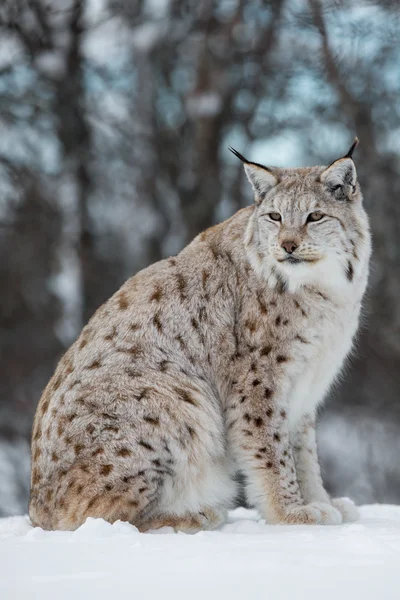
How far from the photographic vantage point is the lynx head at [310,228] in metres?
4.59

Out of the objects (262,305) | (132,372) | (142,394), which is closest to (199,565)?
(142,394)

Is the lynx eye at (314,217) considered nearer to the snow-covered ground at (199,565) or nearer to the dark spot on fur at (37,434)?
the snow-covered ground at (199,565)

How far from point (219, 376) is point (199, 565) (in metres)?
1.66

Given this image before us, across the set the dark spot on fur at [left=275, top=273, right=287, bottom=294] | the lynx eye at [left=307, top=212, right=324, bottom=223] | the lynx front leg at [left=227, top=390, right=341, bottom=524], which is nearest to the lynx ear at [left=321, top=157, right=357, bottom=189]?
the lynx eye at [left=307, top=212, right=324, bottom=223]

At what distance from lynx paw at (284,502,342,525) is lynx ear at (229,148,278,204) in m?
1.68

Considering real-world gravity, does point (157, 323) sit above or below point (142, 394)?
above

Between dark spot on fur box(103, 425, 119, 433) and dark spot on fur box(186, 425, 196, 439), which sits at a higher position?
dark spot on fur box(103, 425, 119, 433)

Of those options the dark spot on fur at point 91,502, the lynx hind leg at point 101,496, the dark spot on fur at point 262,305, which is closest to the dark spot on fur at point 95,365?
the lynx hind leg at point 101,496

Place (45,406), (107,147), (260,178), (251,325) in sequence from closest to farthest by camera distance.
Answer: (45,406) < (251,325) < (260,178) < (107,147)

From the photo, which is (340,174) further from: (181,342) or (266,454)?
(266,454)

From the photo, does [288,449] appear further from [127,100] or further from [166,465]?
[127,100]

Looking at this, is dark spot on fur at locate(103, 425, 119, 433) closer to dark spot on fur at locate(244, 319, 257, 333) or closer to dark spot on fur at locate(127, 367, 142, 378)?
dark spot on fur at locate(127, 367, 142, 378)

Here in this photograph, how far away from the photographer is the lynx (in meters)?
4.21

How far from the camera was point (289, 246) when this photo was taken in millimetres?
4535
